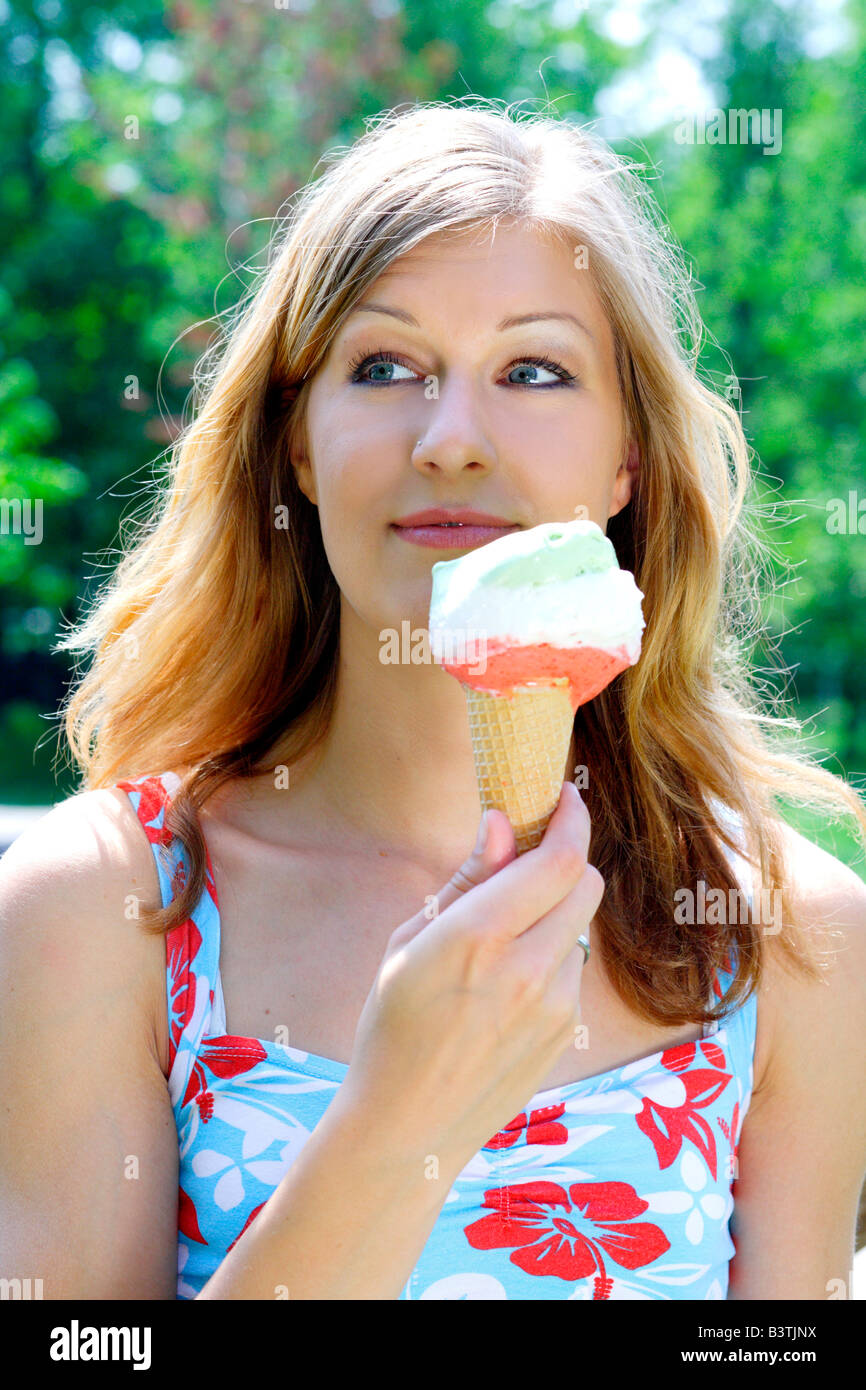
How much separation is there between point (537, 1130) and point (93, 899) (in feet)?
3.05

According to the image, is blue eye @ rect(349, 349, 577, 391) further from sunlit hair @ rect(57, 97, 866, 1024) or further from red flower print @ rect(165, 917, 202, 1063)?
red flower print @ rect(165, 917, 202, 1063)

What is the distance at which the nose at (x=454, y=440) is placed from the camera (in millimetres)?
2289

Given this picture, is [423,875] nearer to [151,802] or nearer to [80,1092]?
[151,802]

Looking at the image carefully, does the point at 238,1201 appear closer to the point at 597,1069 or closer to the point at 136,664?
the point at 597,1069

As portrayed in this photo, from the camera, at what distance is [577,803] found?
209 centimetres

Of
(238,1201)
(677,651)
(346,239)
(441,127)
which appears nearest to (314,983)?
(238,1201)

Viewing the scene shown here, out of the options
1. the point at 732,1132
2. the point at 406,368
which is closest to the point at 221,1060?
the point at 732,1132

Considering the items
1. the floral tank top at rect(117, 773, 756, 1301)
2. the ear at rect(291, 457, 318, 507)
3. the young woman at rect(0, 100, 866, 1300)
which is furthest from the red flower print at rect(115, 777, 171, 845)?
the ear at rect(291, 457, 318, 507)

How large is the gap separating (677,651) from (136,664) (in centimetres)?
129

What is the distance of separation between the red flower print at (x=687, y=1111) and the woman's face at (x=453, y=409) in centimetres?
101

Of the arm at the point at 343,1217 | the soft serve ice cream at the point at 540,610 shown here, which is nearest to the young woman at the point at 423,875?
the arm at the point at 343,1217

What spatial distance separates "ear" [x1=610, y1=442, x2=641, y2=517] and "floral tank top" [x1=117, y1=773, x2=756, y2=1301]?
3.87 feet

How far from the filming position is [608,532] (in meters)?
3.01

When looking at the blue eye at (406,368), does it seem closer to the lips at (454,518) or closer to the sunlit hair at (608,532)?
the sunlit hair at (608,532)
